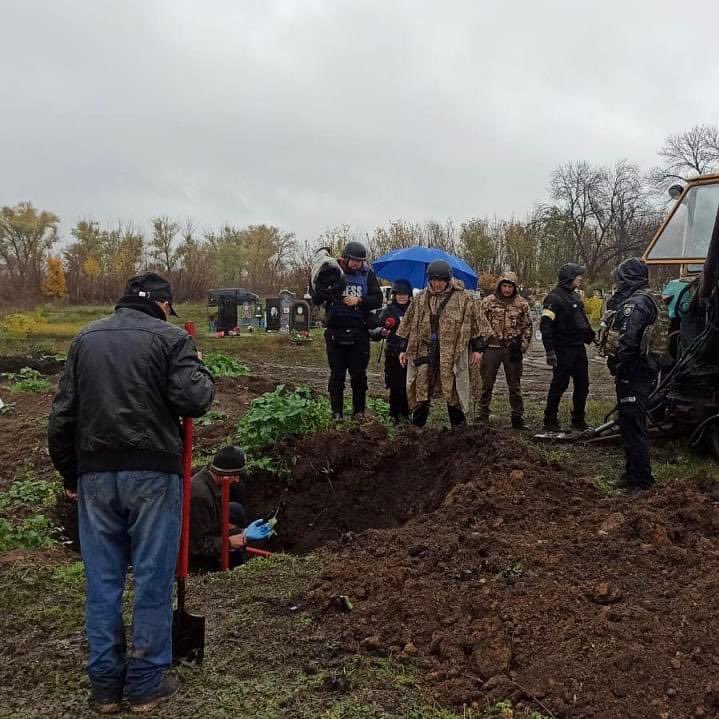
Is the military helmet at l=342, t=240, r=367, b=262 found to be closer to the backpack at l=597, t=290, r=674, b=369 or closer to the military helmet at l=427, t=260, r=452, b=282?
the military helmet at l=427, t=260, r=452, b=282

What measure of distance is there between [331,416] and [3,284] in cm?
3915

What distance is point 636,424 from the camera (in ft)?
19.9

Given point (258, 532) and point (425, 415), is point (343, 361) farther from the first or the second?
point (258, 532)

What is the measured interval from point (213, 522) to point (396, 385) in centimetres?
295

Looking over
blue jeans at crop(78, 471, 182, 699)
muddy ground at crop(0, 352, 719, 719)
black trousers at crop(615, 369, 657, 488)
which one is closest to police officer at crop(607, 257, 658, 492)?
black trousers at crop(615, 369, 657, 488)

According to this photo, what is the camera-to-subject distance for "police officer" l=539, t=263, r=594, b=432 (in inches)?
332

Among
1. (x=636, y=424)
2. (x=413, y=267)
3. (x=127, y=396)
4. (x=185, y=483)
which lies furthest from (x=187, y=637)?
(x=413, y=267)

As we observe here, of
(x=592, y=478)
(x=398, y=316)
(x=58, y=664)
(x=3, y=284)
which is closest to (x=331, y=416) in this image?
(x=398, y=316)

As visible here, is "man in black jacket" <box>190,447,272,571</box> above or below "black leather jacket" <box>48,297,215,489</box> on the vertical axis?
below

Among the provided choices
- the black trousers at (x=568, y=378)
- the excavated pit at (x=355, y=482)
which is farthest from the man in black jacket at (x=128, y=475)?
the black trousers at (x=568, y=378)

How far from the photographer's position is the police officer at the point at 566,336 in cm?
842

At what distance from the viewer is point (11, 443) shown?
8625 mm

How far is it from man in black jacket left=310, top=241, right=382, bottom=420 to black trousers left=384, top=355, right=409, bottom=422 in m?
0.31

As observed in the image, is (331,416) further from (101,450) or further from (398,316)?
(101,450)
